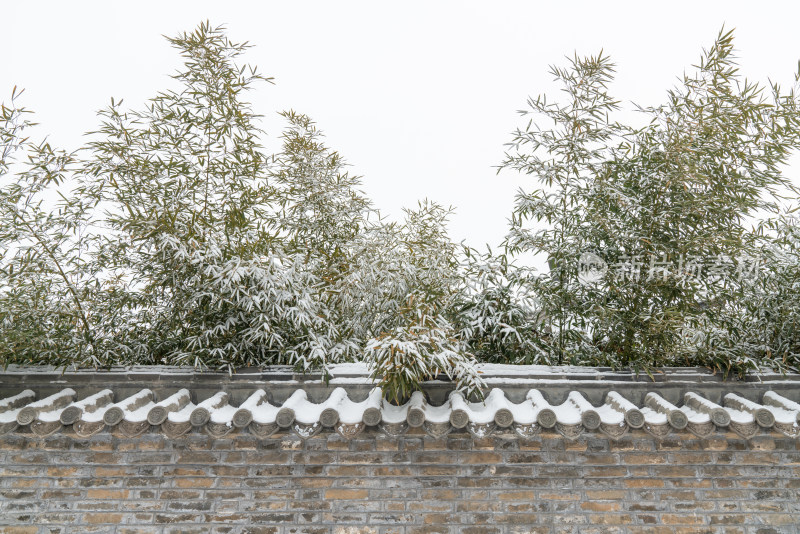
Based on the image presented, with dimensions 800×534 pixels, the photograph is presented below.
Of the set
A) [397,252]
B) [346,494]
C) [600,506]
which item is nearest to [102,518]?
[346,494]

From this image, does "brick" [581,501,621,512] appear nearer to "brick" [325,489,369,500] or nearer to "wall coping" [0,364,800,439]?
"wall coping" [0,364,800,439]

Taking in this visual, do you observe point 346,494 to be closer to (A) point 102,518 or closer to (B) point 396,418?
(B) point 396,418

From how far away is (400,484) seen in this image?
2828 mm

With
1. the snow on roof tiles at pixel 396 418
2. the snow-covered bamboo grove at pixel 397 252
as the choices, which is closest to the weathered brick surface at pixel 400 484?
the snow on roof tiles at pixel 396 418

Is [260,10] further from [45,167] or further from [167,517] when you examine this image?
[167,517]

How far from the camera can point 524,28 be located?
10.7 meters

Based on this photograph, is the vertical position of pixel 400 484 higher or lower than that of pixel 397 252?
lower

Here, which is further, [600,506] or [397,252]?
[397,252]

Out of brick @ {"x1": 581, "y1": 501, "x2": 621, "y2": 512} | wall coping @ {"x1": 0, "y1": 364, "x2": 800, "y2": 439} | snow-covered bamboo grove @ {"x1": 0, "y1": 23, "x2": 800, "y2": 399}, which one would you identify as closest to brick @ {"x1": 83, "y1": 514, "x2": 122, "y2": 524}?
wall coping @ {"x1": 0, "y1": 364, "x2": 800, "y2": 439}

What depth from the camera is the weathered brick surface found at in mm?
2797

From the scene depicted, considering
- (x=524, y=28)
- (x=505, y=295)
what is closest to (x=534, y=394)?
(x=505, y=295)

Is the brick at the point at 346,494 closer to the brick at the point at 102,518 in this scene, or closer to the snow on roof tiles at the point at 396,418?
the snow on roof tiles at the point at 396,418

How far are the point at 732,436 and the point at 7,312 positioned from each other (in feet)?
12.9

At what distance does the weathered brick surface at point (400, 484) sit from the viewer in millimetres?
2797
